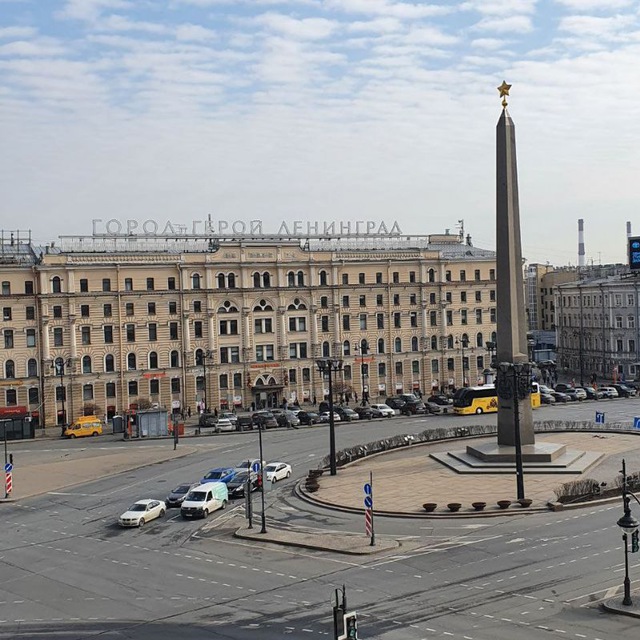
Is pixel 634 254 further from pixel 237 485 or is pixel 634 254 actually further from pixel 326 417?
pixel 326 417

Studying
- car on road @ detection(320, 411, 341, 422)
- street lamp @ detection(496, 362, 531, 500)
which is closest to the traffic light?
street lamp @ detection(496, 362, 531, 500)

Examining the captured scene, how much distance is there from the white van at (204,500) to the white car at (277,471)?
5.31 meters

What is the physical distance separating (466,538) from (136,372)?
5307 cm

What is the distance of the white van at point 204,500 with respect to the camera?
39.4m

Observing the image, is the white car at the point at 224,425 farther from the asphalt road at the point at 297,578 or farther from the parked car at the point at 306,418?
the asphalt road at the point at 297,578

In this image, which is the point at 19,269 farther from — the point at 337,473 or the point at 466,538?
the point at 466,538

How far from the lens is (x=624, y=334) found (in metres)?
104

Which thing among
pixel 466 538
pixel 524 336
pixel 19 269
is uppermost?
pixel 19 269

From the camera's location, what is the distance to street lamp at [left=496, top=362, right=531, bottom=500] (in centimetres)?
3900

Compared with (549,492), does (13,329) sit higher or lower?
higher

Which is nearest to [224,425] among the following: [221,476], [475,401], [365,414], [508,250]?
[365,414]

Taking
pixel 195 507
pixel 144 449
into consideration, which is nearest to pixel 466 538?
pixel 195 507

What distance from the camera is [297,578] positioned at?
28.9 meters

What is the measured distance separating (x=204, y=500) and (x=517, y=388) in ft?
48.6
